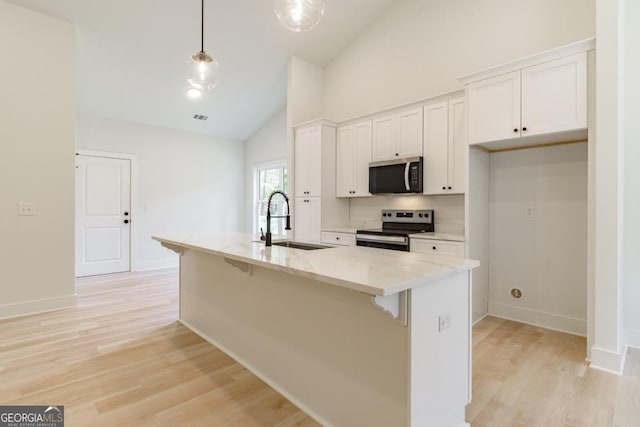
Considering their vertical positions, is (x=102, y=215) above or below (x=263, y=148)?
below

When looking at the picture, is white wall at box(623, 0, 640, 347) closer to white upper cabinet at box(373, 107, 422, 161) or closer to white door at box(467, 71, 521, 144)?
white door at box(467, 71, 521, 144)

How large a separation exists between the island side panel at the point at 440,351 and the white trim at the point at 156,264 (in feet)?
17.2

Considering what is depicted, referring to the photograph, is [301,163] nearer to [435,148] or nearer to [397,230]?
[397,230]

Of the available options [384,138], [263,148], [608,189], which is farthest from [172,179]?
[608,189]

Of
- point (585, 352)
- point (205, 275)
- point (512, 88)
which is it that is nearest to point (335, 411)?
point (205, 275)

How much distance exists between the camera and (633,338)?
108 inches

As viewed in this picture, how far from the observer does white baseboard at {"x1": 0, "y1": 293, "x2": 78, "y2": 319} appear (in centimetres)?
337

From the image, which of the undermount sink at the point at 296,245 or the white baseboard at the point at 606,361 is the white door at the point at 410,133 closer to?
the undermount sink at the point at 296,245

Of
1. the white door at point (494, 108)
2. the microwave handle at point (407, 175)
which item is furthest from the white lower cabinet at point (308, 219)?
the white door at point (494, 108)

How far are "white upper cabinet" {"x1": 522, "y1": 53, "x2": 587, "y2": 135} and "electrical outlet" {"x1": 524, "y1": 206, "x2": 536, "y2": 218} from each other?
89 cm

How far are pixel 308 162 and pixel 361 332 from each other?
10.8 ft

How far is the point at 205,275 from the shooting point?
2.93 m

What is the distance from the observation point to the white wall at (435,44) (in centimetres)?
305

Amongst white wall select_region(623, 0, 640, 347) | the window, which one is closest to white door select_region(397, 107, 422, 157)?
white wall select_region(623, 0, 640, 347)
